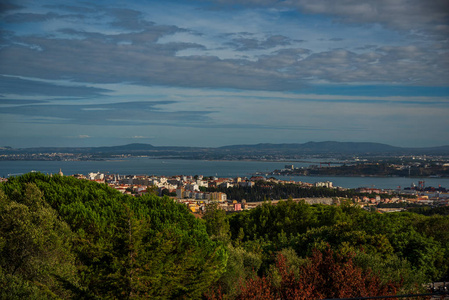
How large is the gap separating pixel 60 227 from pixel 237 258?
181 inches

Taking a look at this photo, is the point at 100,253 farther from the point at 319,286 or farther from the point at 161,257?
the point at 319,286

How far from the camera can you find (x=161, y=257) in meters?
7.58

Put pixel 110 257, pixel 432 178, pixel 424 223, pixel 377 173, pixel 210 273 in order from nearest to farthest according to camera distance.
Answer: pixel 110 257 → pixel 210 273 → pixel 424 223 → pixel 432 178 → pixel 377 173

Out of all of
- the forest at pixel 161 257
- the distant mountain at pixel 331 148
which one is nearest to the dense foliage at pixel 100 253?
the forest at pixel 161 257

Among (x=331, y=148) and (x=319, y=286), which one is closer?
(x=319, y=286)

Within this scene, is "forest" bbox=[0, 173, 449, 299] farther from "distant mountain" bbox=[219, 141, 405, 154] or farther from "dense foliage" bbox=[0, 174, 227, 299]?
"distant mountain" bbox=[219, 141, 405, 154]

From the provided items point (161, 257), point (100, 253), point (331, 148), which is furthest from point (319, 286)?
point (331, 148)

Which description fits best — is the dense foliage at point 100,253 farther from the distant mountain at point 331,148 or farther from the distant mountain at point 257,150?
the distant mountain at point 331,148

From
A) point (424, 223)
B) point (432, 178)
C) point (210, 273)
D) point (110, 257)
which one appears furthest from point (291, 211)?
point (432, 178)

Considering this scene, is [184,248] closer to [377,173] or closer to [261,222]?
[261,222]

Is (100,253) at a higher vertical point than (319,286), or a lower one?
higher

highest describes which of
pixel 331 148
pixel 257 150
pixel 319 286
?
pixel 331 148

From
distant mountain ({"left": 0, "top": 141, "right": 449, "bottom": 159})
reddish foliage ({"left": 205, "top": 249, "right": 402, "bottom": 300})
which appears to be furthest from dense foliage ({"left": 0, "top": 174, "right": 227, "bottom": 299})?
distant mountain ({"left": 0, "top": 141, "right": 449, "bottom": 159})

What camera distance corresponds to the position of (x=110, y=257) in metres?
7.70
